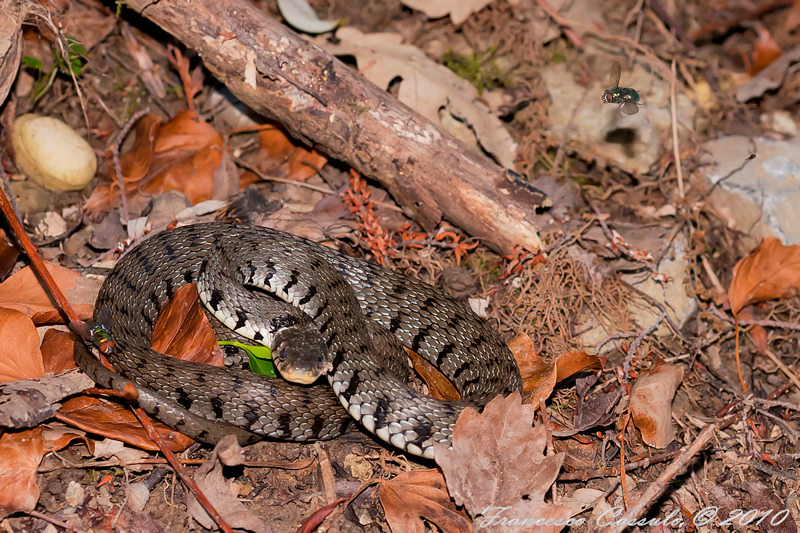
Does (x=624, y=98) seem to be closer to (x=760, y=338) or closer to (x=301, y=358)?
(x=760, y=338)

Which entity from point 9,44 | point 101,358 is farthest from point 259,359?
point 9,44

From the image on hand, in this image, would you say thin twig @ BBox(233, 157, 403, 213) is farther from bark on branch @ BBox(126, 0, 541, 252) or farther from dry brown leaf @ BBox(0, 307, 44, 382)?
dry brown leaf @ BBox(0, 307, 44, 382)

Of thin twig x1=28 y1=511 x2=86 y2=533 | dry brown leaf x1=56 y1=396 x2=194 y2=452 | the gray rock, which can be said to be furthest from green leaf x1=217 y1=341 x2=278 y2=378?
the gray rock

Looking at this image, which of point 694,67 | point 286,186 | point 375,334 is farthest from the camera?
point 694,67

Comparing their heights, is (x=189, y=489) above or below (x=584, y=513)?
above

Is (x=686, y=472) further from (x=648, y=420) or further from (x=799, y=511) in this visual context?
(x=799, y=511)

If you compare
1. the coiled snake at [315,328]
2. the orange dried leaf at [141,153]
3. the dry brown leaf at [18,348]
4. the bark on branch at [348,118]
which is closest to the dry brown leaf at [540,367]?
the coiled snake at [315,328]

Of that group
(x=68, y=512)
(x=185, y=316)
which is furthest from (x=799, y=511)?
(x=68, y=512)
